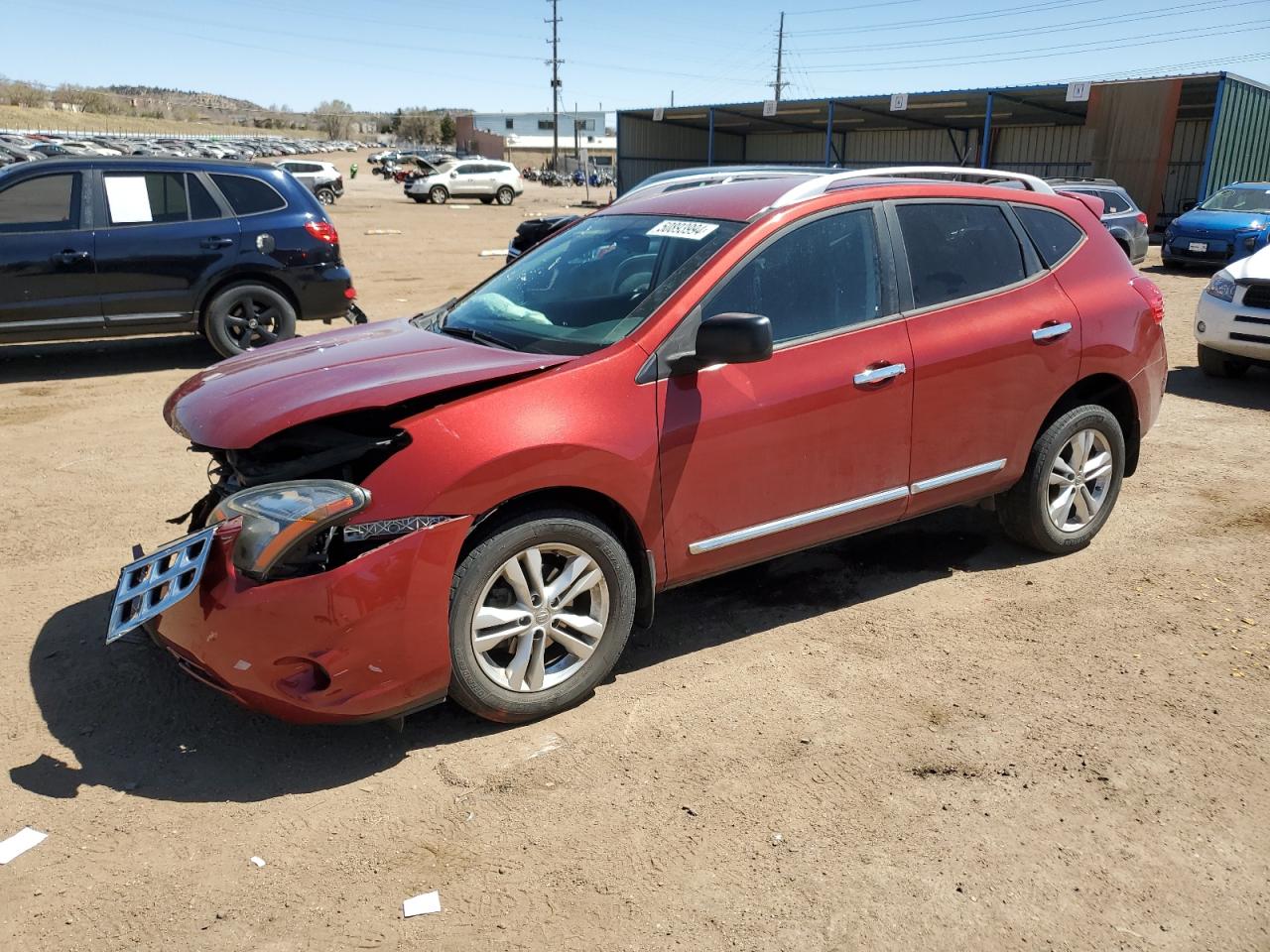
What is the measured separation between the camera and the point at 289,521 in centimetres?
293

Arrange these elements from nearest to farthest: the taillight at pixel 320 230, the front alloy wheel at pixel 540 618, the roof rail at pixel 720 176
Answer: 1. the front alloy wheel at pixel 540 618
2. the roof rail at pixel 720 176
3. the taillight at pixel 320 230

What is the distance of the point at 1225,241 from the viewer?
17797 millimetres

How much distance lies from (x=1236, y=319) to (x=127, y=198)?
9.90 metres

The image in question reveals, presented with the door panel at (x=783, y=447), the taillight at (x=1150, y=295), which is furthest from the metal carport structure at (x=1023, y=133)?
the door panel at (x=783, y=447)

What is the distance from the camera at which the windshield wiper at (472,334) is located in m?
3.83

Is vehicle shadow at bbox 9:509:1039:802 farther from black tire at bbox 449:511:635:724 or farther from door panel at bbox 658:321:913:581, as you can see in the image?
door panel at bbox 658:321:913:581

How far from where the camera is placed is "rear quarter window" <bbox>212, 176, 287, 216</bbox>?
9078 mm

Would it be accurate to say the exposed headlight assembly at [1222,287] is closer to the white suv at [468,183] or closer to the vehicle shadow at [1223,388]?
the vehicle shadow at [1223,388]

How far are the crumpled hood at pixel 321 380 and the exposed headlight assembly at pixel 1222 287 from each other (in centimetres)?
772

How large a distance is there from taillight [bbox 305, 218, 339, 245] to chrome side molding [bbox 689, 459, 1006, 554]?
6.87 meters

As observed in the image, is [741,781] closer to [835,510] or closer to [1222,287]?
[835,510]

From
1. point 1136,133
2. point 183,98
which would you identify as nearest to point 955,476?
point 1136,133

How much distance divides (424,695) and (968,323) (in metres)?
2.79

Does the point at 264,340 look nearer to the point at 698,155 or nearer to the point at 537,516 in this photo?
the point at 537,516
